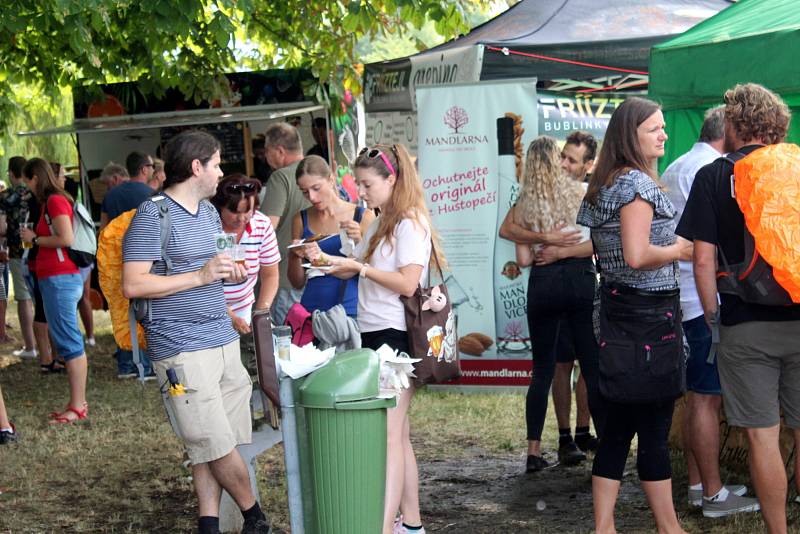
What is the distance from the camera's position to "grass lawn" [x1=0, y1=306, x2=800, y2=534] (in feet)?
17.3

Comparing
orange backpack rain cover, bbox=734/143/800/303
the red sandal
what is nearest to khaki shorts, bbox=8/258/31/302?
the red sandal

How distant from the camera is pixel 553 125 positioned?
7.75 m

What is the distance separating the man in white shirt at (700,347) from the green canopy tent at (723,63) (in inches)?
13.5

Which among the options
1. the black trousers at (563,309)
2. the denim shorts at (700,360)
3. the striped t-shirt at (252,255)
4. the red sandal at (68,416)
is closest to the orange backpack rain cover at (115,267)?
the striped t-shirt at (252,255)

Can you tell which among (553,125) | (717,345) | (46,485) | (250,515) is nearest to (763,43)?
(717,345)

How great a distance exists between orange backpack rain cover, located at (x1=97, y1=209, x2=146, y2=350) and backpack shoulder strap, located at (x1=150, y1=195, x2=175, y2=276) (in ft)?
0.74

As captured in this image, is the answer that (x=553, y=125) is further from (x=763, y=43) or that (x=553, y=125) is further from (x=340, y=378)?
(x=340, y=378)

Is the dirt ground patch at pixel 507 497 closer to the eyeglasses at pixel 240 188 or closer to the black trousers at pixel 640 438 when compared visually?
the black trousers at pixel 640 438

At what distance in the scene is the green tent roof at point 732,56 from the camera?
4965mm

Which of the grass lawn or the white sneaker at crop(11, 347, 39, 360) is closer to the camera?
the grass lawn

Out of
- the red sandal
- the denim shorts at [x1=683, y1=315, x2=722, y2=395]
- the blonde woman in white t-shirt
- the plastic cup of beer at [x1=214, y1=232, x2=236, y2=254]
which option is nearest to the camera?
the plastic cup of beer at [x1=214, y1=232, x2=236, y2=254]

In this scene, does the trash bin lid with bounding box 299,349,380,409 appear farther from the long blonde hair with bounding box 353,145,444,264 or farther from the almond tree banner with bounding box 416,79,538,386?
the almond tree banner with bounding box 416,79,538,386

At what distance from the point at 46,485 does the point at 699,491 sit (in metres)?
3.75

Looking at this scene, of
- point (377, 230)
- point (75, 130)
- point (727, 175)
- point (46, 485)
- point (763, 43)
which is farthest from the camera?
point (75, 130)
